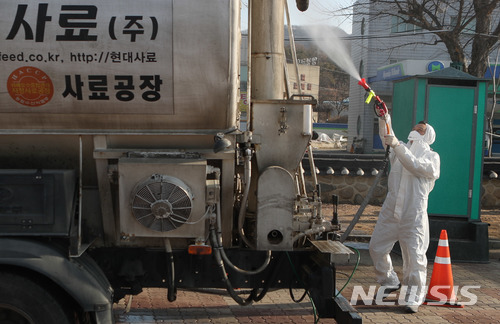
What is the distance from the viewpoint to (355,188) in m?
13.6

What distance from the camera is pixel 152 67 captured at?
393cm

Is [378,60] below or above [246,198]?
above

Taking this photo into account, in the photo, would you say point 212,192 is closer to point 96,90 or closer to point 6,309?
point 96,90

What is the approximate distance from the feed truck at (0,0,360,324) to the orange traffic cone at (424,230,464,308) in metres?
2.99

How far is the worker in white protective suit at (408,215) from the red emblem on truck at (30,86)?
3.97 m

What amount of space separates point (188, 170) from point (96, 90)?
842mm

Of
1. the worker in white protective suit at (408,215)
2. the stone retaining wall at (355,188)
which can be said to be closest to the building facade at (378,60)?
the stone retaining wall at (355,188)

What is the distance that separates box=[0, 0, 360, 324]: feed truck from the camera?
12.7ft

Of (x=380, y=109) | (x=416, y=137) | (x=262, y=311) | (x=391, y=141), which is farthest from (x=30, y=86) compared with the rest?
(x=416, y=137)

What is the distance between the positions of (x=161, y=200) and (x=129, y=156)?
39cm

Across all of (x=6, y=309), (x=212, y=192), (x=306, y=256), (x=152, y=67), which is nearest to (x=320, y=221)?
(x=306, y=256)

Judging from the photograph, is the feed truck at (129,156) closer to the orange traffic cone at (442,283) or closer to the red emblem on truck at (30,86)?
the red emblem on truck at (30,86)

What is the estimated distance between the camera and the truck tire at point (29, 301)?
380cm

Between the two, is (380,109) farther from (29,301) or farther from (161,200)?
(29,301)
